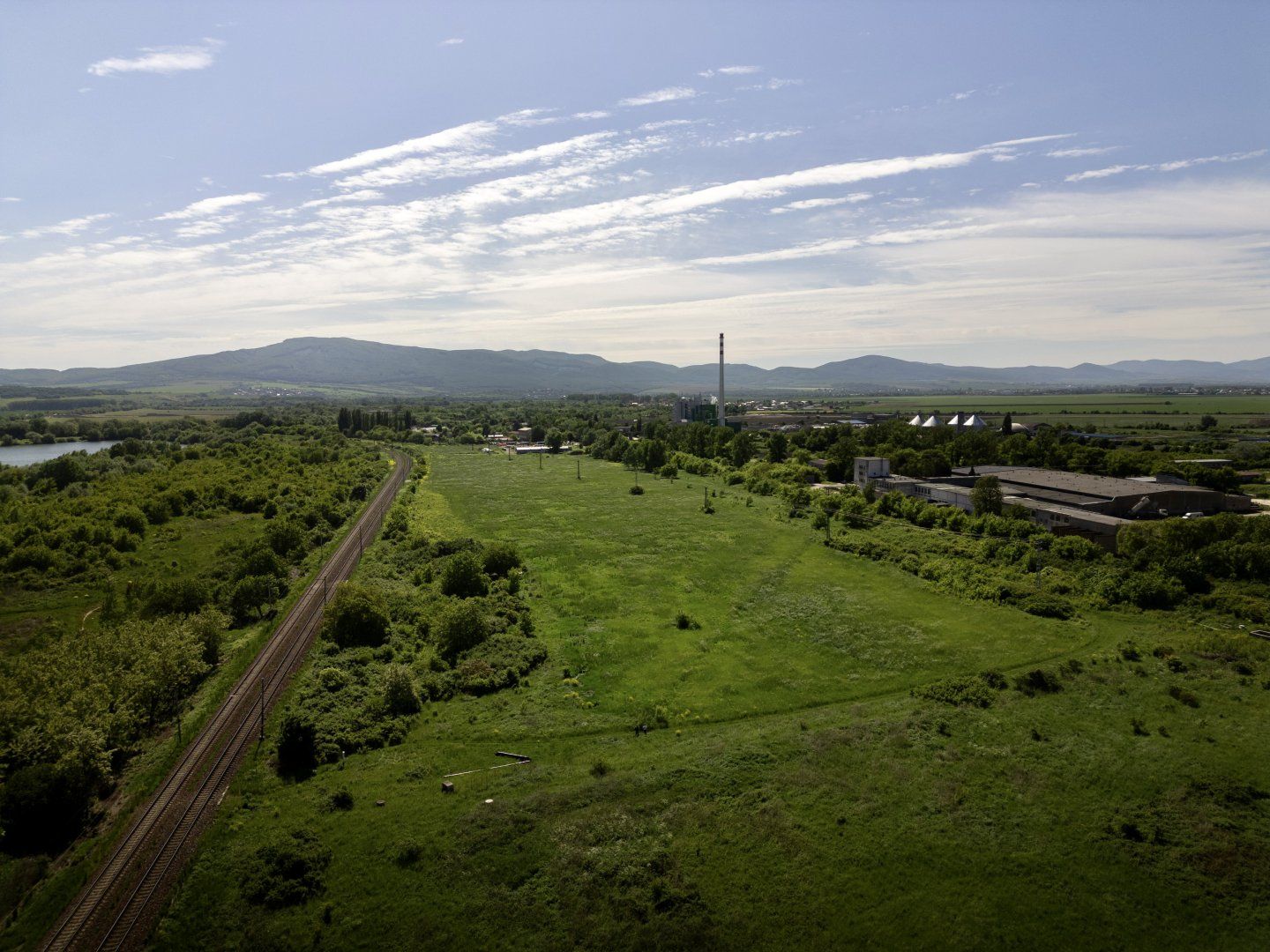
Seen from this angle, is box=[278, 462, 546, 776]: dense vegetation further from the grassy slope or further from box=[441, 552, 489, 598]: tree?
the grassy slope

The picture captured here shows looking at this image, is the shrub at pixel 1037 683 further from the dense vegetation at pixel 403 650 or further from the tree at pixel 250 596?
the tree at pixel 250 596

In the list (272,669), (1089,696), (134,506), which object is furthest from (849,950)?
(134,506)

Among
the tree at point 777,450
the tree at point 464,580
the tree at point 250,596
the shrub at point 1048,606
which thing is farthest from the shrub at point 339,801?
the tree at point 777,450

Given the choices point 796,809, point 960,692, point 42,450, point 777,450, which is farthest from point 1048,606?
point 42,450

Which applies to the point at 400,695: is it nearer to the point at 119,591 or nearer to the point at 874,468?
the point at 119,591

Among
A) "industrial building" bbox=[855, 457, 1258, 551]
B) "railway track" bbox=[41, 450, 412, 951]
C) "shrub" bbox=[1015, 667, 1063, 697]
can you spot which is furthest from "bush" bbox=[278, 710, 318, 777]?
"industrial building" bbox=[855, 457, 1258, 551]
